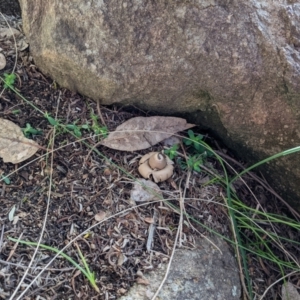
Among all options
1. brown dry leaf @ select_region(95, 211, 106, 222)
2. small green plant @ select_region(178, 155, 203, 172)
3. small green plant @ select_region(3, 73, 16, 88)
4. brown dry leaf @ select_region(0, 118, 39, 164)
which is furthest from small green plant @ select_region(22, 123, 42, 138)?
small green plant @ select_region(178, 155, 203, 172)

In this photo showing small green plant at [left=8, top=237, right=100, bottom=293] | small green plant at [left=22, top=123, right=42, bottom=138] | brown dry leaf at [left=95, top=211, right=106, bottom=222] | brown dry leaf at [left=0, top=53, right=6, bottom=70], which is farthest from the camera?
brown dry leaf at [left=0, top=53, right=6, bottom=70]

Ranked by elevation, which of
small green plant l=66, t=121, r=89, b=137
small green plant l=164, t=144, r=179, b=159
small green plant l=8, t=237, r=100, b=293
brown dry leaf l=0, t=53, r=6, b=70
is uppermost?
brown dry leaf l=0, t=53, r=6, b=70

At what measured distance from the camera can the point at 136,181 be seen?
1.65 m

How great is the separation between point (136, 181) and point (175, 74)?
14.6 inches

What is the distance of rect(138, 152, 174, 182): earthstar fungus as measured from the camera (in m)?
1.65

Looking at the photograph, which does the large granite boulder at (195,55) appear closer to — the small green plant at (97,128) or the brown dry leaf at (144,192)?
the small green plant at (97,128)

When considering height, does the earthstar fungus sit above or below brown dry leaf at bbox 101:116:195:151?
below

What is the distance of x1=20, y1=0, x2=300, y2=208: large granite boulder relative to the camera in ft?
5.23

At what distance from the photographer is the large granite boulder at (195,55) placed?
5.23ft

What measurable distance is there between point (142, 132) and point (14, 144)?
0.43 m

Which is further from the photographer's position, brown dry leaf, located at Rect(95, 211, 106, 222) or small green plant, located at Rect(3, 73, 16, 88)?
small green plant, located at Rect(3, 73, 16, 88)

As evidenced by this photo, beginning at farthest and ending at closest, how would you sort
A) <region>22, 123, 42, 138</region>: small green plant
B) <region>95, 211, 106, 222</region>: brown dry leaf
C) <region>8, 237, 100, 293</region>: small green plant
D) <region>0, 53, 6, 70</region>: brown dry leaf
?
<region>0, 53, 6, 70</region>: brown dry leaf < <region>22, 123, 42, 138</region>: small green plant < <region>95, 211, 106, 222</region>: brown dry leaf < <region>8, 237, 100, 293</region>: small green plant

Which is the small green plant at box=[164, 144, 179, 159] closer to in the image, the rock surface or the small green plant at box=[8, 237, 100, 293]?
the rock surface

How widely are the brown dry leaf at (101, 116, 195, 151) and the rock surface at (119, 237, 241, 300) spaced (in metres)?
0.38
